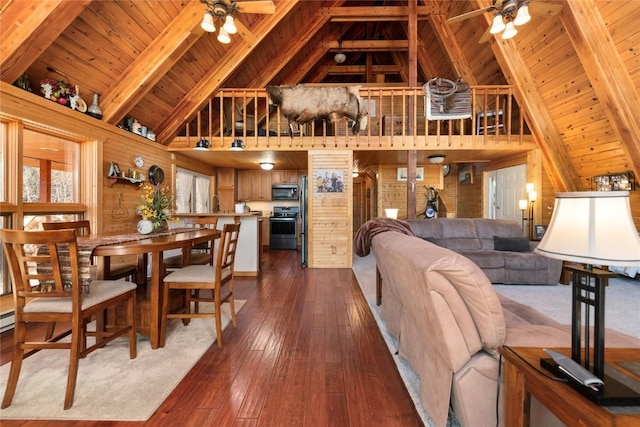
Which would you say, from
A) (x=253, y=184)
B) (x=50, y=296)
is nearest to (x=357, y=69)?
(x=253, y=184)

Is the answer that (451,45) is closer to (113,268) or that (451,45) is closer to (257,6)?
(257,6)

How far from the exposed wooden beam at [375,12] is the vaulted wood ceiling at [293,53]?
0.07 ft

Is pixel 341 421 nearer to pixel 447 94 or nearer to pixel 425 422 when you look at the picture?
pixel 425 422

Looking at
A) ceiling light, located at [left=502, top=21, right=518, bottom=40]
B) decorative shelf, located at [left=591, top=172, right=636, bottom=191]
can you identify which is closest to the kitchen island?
ceiling light, located at [left=502, top=21, right=518, bottom=40]

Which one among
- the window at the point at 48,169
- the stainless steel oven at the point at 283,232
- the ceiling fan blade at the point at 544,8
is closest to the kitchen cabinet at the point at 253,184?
the stainless steel oven at the point at 283,232

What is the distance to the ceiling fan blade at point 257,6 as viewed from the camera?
116 inches

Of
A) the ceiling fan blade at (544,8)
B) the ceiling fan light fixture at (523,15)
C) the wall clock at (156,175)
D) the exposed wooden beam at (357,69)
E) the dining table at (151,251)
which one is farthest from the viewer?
the exposed wooden beam at (357,69)

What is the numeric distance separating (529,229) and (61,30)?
755cm

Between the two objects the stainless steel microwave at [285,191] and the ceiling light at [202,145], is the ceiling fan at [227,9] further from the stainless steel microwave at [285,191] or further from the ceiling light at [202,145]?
the stainless steel microwave at [285,191]

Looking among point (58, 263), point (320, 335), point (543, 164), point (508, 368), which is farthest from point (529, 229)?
point (58, 263)

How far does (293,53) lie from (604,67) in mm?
5169

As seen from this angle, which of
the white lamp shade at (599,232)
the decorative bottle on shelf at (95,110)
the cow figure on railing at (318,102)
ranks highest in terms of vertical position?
the cow figure on railing at (318,102)

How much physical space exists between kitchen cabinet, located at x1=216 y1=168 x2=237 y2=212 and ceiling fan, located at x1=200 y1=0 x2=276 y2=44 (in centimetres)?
465

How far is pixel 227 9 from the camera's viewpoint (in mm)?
2943
